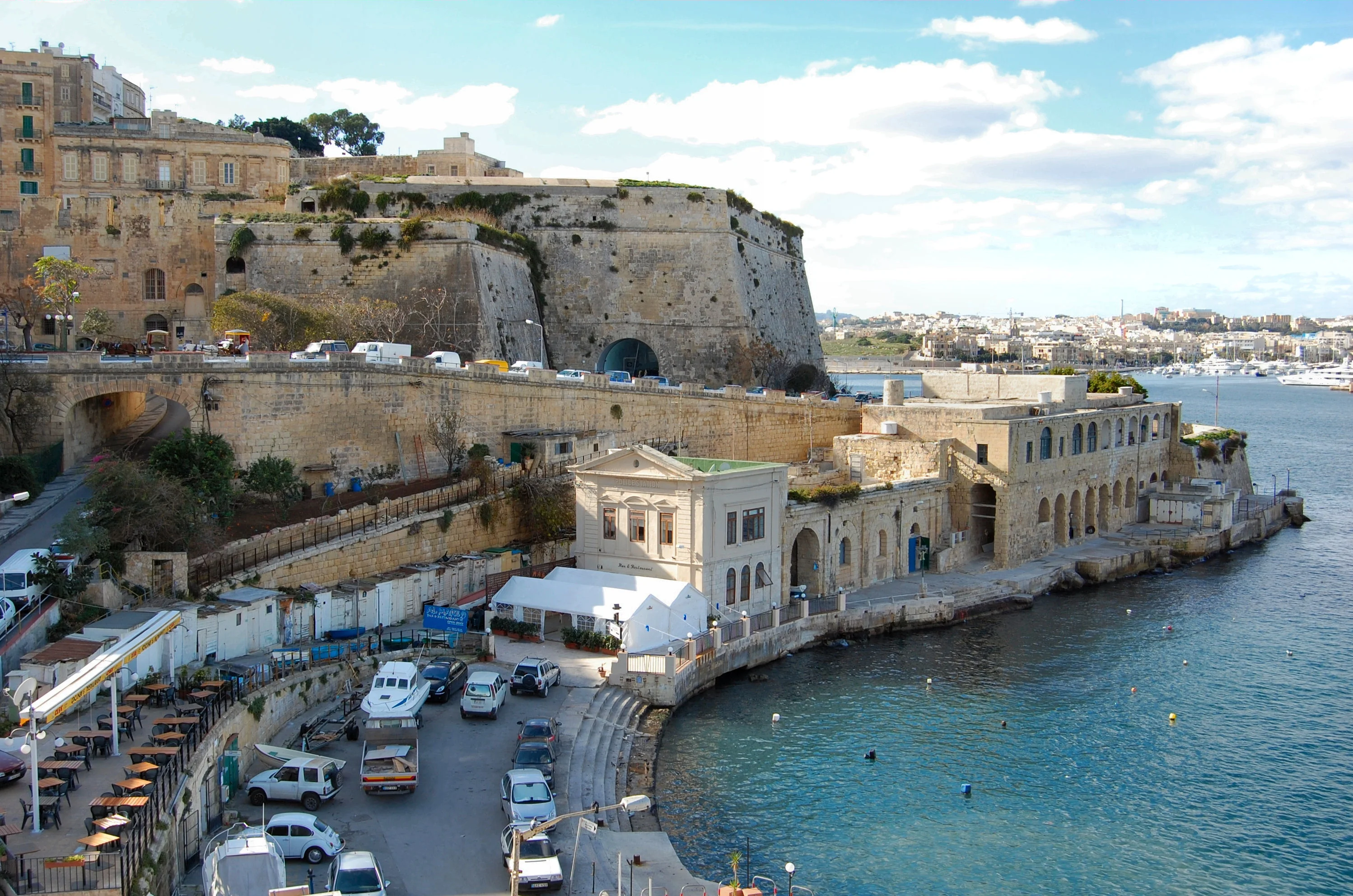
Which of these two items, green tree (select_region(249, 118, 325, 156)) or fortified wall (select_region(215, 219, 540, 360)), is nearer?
fortified wall (select_region(215, 219, 540, 360))

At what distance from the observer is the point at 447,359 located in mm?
31719

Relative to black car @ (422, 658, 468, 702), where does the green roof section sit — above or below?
above

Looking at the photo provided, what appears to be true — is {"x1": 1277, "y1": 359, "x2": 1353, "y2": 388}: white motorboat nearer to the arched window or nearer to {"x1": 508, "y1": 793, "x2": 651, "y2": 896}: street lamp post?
the arched window

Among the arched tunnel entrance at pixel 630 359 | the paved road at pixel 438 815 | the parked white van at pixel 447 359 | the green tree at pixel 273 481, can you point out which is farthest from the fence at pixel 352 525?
the arched tunnel entrance at pixel 630 359

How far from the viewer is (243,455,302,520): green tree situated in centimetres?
2594

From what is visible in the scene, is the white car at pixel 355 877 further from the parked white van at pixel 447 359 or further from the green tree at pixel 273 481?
the parked white van at pixel 447 359

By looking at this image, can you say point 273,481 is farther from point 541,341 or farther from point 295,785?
point 541,341

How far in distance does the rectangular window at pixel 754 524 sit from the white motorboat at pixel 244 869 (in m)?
15.6

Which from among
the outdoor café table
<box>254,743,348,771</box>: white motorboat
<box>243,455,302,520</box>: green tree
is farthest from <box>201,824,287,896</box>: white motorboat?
<box>243,455,302,520</box>: green tree

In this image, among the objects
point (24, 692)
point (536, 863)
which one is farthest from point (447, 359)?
point (536, 863)

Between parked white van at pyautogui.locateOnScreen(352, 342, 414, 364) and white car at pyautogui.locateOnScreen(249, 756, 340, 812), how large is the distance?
14.8 metres

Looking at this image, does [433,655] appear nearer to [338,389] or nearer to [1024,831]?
[338,389]

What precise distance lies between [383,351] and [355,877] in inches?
734

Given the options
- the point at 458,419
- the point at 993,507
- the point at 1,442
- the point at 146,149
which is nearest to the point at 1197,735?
the point at 993,507
